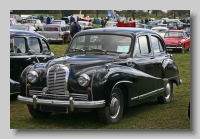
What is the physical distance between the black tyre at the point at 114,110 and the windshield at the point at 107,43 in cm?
112

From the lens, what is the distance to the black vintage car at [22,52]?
924 cm

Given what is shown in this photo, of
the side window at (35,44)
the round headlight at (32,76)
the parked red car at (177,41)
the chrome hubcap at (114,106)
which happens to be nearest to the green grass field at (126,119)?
the chrome hubcap at (114,106)

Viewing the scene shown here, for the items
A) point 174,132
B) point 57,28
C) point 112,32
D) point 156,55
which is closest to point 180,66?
point 156,55

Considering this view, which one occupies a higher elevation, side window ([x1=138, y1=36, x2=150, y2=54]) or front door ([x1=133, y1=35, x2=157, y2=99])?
side window ([x1=138, y1=36, x2=150, y2=54])

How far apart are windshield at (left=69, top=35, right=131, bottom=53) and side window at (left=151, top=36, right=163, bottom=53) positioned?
1.17 meters

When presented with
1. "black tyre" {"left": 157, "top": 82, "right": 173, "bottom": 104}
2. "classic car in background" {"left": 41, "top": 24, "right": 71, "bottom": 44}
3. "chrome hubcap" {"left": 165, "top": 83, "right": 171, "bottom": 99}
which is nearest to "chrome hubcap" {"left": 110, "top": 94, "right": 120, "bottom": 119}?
"black tyre" {"left": 157, "top": 82, "right": 173, "bottom": 104}

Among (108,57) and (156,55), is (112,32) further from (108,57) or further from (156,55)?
(156,55)

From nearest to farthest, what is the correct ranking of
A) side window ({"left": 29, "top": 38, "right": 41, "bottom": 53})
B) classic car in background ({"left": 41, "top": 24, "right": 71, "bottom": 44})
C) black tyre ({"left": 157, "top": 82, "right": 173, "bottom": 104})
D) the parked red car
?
black tyre ({"left": 157, "top": 82, "right": 173, "bottom": 104}) → side window ({"left": 29, "top": 38, "right": 41, "bottom": 53}) → the parked red car → classic car in background ({"left": 41, "top": 24, "right": 71, "bottom": 44})

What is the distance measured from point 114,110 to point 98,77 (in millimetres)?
Answer: 779

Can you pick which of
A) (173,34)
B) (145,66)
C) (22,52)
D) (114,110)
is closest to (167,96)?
(145,66)

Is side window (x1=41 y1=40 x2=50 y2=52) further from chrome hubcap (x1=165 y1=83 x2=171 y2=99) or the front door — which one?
chrome hubcap (x1=165 y1=83 x2=171 y2=99)

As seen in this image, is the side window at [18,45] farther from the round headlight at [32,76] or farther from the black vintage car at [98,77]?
the round headlight at [32,76]

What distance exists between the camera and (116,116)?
7.15m

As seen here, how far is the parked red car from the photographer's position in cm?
2290
